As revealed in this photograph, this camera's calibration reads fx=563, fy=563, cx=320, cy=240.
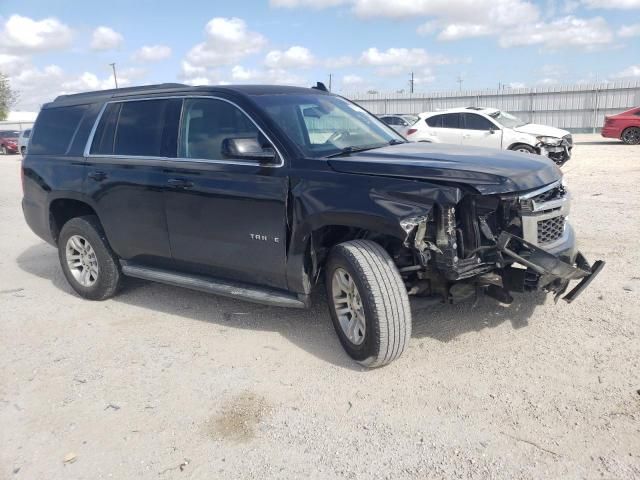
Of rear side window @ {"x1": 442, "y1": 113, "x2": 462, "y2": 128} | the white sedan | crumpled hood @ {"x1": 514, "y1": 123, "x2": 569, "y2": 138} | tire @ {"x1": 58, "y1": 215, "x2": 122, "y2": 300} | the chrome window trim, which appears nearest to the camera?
the chrome window trim

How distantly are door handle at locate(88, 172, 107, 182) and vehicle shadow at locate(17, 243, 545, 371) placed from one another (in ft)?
4.01

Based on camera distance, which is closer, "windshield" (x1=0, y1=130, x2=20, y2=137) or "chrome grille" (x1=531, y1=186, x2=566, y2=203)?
"chrome grille" (x1=531, y1=186, x2=566, y2=203)

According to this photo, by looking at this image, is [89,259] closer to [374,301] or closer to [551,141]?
[374,301]

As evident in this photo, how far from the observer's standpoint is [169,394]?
3697 millimetres

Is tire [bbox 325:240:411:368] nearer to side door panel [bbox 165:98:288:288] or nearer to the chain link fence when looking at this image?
side door panel [bbox 165:98:288:288]

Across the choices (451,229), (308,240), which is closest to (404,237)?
(451,229)

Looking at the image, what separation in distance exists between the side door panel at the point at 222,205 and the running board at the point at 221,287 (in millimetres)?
65

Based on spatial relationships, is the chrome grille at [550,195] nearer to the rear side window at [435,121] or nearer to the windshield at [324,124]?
the windshield at [324,124]

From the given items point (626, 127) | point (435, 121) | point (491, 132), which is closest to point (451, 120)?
point (435, 121)

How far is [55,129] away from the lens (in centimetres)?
570

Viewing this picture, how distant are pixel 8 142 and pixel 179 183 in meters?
33.9

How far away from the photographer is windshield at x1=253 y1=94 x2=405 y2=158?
165 inches

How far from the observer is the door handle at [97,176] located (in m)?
5.09

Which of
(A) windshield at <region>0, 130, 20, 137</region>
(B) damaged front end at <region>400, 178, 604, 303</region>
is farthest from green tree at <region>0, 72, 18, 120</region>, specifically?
(B) damaged front end at <region>400, 178, 604, 303</region>
